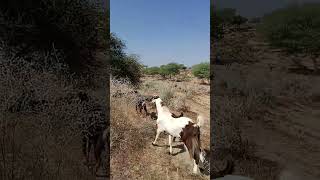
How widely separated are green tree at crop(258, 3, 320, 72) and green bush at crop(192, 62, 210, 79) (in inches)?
20.1

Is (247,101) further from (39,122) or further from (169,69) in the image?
(39,122)

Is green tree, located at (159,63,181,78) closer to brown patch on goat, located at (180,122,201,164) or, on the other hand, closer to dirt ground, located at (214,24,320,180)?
dirt ground, located at (214,24,320,180)

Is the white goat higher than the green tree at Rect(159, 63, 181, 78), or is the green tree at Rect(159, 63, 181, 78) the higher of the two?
the green tree at Rect(159, 63, 181, 78)

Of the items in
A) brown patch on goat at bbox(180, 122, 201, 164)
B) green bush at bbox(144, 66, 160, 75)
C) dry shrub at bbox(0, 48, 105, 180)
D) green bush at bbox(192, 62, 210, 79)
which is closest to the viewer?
dry shrub at bbox(0, 48, 105, 180)

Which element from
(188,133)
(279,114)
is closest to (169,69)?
(188,133)

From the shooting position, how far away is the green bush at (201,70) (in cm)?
314

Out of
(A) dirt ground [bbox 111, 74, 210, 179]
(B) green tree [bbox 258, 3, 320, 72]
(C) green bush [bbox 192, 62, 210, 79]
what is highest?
(B) green tree [bbox 258, 3, 320, 72]

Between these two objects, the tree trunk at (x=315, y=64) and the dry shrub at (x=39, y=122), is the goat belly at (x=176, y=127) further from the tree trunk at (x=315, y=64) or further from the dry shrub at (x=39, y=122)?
the tree trunk at (x=315, y=64)

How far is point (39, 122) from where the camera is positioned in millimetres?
3094

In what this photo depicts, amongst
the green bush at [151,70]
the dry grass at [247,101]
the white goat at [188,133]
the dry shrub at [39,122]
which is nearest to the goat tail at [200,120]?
the white goat at [188,133]

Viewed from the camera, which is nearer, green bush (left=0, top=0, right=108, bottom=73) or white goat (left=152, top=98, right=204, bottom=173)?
white goat (left=152, top=98, right=204, bottom=173)

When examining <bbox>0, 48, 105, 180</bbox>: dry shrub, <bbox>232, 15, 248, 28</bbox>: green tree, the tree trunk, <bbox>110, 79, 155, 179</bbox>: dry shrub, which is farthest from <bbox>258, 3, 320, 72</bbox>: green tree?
<bbox>0, 48, 105, 180</bbox>: dry shrub

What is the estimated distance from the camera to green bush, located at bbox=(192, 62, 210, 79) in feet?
10.3

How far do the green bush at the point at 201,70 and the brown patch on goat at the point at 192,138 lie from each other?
1.24 ft
